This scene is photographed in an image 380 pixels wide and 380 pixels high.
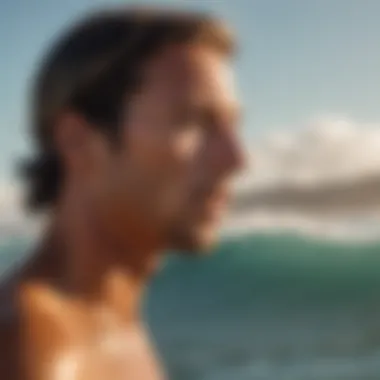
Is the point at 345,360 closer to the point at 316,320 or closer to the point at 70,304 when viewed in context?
the point at 316,320

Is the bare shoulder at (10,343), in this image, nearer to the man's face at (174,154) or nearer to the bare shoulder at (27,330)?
the bare shoulder at (27,330)

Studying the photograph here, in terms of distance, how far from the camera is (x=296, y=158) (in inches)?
42.3

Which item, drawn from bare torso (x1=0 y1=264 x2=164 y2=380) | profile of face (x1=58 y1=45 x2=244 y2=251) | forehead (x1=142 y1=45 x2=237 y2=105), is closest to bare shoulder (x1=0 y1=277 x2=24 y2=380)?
bare torso (x1=0 y1=264 x2=164 y2=380)

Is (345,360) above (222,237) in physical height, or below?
below

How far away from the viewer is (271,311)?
109 centimetres

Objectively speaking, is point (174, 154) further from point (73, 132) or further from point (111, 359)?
point (111, 359)

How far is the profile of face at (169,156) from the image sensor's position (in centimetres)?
84

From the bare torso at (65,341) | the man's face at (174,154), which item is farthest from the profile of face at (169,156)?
the bare torso at (65,341)

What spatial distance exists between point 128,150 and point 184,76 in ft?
0.33

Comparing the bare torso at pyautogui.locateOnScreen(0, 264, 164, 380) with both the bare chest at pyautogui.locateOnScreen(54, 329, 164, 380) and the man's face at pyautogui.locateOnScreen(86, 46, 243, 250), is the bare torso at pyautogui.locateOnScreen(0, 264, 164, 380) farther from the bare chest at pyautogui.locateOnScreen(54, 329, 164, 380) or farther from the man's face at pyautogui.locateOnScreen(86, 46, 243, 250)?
the man's face at pyautogui.locateOnScreen(86, 46, 243, 250)

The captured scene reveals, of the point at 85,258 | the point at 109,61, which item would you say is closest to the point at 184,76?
the point at 109,61

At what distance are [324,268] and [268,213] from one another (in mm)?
115

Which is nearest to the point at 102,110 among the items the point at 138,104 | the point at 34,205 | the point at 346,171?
the point at 138,104

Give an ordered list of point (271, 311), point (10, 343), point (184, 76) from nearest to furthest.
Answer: point (10, 343), point (184, 76), point (271, 311)
